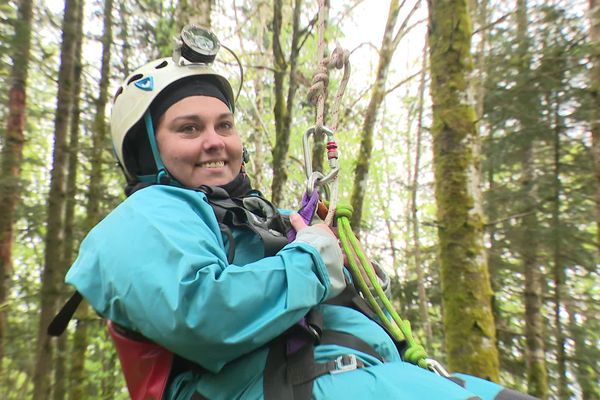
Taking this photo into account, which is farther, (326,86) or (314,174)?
(326,86)

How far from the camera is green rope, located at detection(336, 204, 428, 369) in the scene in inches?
A: 67.9

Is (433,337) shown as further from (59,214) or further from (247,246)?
(247,246)

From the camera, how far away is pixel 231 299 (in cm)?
131

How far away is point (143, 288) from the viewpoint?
132cm

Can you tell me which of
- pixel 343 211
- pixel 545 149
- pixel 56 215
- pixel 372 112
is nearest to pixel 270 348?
pixel 343 211

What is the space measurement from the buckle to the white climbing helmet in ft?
4.28

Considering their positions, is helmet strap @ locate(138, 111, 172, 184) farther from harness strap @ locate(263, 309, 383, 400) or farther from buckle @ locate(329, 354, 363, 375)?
buckle @ locate(329, 354, 363, 375)

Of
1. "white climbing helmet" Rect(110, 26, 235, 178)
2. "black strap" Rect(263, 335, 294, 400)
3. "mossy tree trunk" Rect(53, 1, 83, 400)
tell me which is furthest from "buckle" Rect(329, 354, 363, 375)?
"mossy tree trunk" Rect(53, 1, 83, 400)

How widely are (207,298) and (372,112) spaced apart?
690 cm

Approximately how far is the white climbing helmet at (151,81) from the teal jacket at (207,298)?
0.63 meters

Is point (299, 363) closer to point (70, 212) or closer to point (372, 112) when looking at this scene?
point (70, 212)

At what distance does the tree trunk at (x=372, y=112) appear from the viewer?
7.57 metres

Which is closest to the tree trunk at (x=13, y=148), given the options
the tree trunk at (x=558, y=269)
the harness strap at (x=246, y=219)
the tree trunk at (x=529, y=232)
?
the harness strap at (x=246, y=219)

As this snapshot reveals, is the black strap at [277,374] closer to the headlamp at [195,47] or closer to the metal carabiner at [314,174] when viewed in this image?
the metal carabiner at [314,174]
